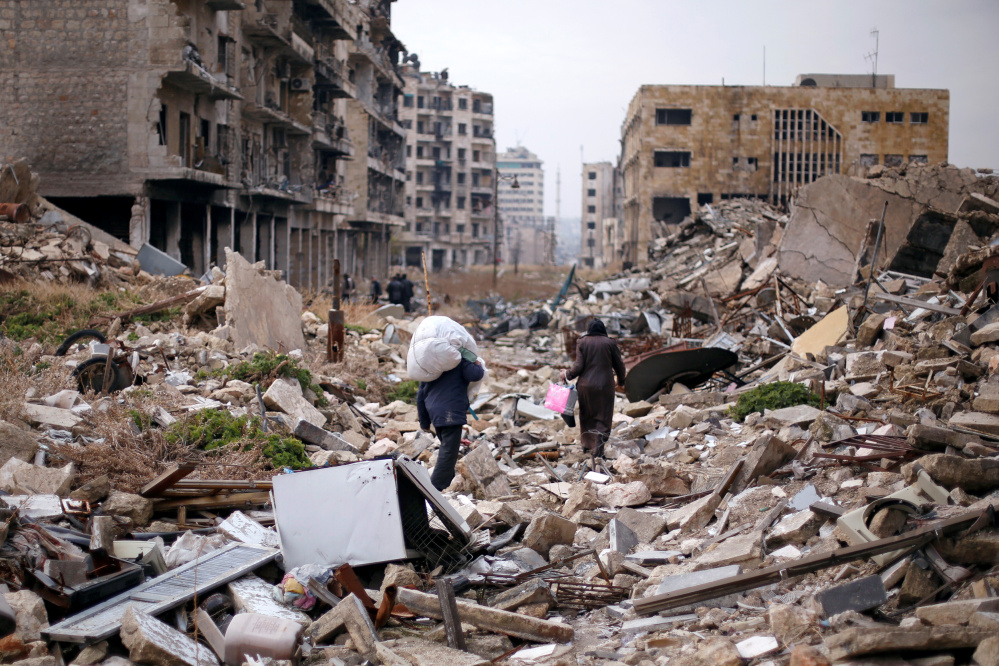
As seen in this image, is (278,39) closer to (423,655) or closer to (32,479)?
(32,479)

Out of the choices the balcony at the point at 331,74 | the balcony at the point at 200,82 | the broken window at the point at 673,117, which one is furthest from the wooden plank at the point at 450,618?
the broken window at the point at 673,117

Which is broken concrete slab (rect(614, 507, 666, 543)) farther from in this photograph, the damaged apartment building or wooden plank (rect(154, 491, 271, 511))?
the damaged apartment building

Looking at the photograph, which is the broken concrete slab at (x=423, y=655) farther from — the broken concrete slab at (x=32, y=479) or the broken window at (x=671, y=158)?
the broken window at (x=671, y=158)

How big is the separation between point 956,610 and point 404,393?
28.5ft

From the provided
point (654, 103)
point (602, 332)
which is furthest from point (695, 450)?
point (654, 103)

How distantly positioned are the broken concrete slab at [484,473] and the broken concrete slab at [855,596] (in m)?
3.50

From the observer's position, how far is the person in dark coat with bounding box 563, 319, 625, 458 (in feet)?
27.8

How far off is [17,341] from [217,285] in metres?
2.77

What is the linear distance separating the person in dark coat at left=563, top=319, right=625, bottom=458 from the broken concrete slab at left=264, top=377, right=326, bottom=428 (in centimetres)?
265

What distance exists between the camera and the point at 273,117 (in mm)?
28531

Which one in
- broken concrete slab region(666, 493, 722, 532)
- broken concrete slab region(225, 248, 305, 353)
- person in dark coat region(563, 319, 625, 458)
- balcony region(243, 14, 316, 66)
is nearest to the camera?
broken concrete slab region(666, 493, 722, 532)

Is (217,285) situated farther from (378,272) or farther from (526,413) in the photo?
(378,272)

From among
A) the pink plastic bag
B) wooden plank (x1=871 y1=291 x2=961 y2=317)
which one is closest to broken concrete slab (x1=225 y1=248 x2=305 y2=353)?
the pink plastic bag

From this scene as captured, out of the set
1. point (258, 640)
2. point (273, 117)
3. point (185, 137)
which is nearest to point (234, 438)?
point (258, 640)
